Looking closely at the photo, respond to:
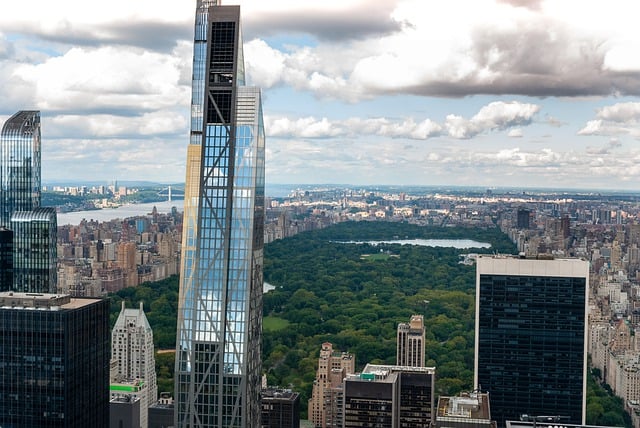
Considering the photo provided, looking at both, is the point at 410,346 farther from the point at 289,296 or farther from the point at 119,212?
the point at 119,212

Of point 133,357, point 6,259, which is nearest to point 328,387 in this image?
point 133,357

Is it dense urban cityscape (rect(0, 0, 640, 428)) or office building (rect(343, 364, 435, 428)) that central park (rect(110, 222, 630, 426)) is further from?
office building (rect(343, 364, 435, 428))

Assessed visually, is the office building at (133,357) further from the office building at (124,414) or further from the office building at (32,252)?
the office building at (32,252)

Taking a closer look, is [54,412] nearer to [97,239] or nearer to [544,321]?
[544,321]

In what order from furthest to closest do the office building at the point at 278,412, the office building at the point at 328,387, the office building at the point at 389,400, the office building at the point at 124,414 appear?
1. the office building at the point at 328,387
2. the office building at the point at 124,414
3. the office building at the point at 389,400
4. the office building at the point at 278,412

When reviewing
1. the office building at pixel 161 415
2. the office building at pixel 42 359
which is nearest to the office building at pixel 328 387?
the office building at pixel 161 415

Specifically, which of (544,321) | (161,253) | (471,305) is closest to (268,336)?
(161,253)
